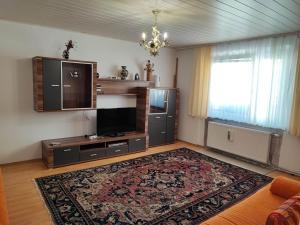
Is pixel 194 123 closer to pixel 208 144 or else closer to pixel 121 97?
pixel 208 144

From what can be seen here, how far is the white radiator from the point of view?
13.5 ft

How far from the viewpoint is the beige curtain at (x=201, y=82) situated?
16.4ft

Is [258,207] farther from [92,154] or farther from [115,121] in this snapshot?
[115,121]

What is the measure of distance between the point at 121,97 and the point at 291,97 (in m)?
3.27

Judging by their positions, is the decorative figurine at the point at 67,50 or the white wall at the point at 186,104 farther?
the white wall at the point at 186,104

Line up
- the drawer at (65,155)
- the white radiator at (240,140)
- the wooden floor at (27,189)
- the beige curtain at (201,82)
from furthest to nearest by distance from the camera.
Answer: the beige curtain at (201,82) < the white radiator at (240,140) < the drawer at (65,155) < the wooden floor at (27,189)

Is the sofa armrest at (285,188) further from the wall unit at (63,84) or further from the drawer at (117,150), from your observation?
the wall unit at (63,84)

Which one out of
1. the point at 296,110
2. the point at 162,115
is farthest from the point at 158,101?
the point at 296,110

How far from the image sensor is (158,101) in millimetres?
5262

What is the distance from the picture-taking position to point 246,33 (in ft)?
12.3

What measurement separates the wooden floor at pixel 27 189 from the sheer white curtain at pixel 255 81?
1168mm

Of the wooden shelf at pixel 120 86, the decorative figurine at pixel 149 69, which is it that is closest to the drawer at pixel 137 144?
the wooden shelf at pixel 120 86

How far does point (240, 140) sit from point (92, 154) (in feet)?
9.68

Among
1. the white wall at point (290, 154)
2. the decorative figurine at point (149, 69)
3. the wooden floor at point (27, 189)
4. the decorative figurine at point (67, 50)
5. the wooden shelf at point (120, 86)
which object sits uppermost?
the decorative figurine at point (67, 50)
